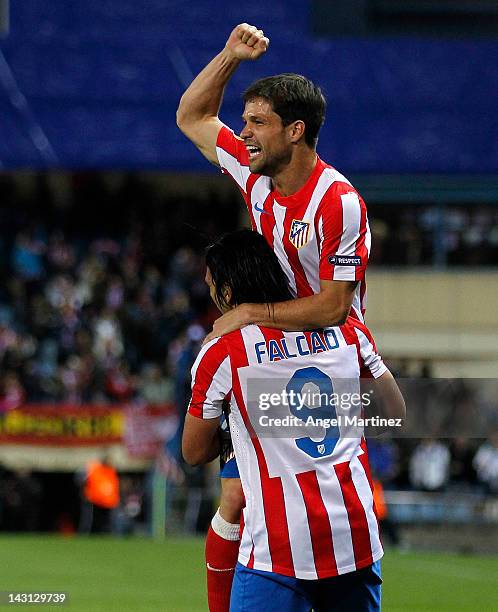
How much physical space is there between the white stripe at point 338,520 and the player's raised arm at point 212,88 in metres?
1.96

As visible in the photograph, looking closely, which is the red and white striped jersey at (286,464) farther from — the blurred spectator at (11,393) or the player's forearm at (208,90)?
the blurred spectator at (11,393)

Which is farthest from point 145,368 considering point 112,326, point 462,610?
point 462,610

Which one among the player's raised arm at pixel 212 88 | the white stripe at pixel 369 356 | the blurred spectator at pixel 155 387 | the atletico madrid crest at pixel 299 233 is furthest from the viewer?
the blurred spectator at pixel 155 387

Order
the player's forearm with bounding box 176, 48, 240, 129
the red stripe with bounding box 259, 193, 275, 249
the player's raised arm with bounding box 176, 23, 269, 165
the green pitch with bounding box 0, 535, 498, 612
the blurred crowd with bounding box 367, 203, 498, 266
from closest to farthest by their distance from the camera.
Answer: the red stripe with bounding box 259, 193, 275, 249, the player's raised arm with bounding box 176, 23, 269, 165, the player's forearm with bounding box 176, 48, 240, 129, the green pitch with bounding box 0, 535, 498, 612, the blurred crowd with bounding box 367, 203, 498, 266

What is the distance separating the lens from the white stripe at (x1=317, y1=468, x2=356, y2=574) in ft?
13.4

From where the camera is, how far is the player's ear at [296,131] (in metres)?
5.01

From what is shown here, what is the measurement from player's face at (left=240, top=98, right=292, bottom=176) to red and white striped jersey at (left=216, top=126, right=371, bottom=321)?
17 centimetres

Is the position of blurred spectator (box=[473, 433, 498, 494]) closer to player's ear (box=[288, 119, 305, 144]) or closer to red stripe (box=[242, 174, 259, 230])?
red stripe (box=[242, 174, 259, 230])

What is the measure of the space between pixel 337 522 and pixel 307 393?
0.40 meters

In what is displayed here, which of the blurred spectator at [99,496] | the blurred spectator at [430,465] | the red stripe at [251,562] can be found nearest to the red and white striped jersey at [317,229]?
the red stripe at [251,562]

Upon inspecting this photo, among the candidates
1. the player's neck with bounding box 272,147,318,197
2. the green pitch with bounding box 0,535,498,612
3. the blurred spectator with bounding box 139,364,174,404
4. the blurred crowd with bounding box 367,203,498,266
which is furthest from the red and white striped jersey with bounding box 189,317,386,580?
the blurred crowd with bounding box 367,203,498,266

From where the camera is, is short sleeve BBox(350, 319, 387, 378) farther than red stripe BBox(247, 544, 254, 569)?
Yes

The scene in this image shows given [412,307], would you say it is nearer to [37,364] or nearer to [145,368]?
[145,368]

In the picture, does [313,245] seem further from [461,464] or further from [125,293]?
[125,293]
